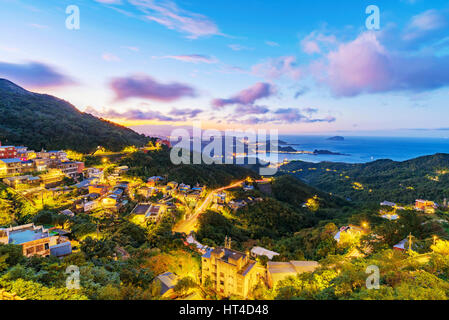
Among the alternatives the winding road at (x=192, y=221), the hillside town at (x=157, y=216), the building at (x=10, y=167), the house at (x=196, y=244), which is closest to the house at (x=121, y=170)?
the hillside town at (x=157, y=216)

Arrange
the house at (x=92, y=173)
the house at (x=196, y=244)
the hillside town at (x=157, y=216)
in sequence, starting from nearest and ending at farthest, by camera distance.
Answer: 1. the hillside town at (x=157, y=216)
2. the house at (x=196, y=244)
3. the house at (x=92, y=173)

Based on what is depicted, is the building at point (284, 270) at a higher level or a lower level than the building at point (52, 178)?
lower

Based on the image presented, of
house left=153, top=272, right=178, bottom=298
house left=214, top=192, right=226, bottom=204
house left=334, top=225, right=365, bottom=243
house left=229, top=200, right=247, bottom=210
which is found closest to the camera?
house left=153, top=272, right=178, bottom=298

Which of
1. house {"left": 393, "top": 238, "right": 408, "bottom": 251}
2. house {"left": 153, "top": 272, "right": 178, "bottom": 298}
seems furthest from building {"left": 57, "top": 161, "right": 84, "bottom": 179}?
house {"left": 393, "top": 238, "right": 408, "bottom": 251}

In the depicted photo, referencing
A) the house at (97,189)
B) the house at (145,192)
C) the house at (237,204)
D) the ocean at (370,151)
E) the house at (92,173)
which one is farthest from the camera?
the ocean at (370,151)

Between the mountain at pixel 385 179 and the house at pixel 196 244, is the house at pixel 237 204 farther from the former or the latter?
the mountain at pixel 385 179

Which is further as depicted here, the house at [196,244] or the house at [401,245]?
the house at [196,244]

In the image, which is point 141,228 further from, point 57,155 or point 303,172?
point 303,172

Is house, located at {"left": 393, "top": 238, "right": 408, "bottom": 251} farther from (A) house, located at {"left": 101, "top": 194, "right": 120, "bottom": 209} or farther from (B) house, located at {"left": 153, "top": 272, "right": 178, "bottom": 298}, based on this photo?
(A) house, located at {"left": 101, "top": 194, "right": 120, "bottom": 209}
